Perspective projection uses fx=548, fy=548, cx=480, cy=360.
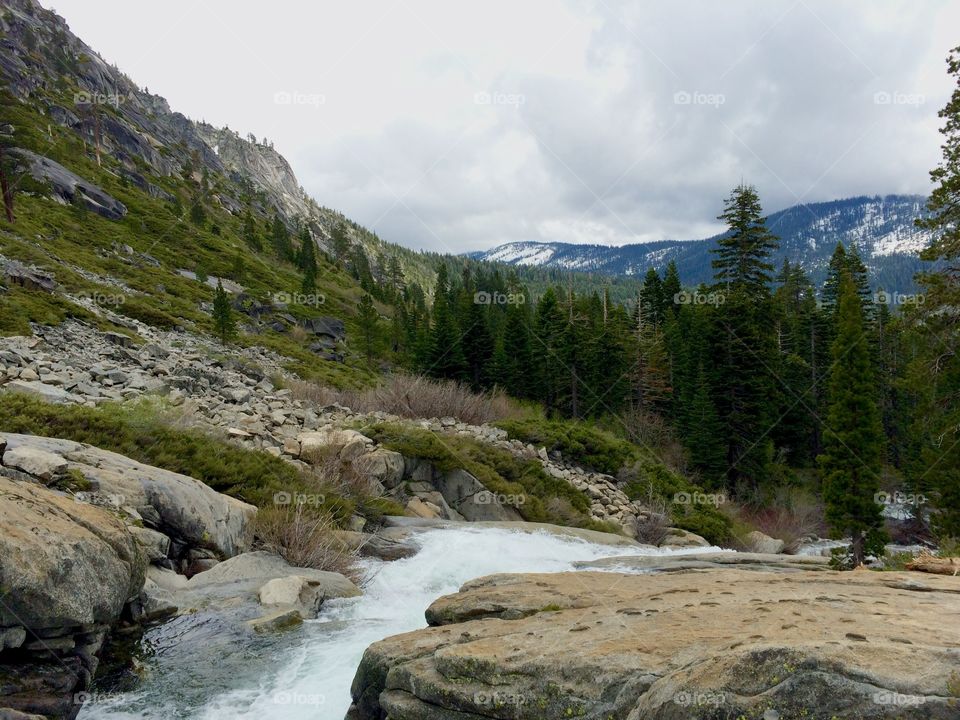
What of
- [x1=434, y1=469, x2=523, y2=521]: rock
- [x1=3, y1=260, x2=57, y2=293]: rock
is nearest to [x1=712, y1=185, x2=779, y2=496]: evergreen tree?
[x1=434, y1=469, x2=523, y2=521]: rock

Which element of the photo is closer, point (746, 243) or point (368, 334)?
point (746, 243)

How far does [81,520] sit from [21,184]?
156 feet

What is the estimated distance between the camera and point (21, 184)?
131ft

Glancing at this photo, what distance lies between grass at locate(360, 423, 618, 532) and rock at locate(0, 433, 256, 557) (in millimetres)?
8552

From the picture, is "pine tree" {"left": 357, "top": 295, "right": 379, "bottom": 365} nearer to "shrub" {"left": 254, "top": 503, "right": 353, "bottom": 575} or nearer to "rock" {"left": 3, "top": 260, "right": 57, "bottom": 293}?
"rock" {"left": 3, "top": 260, "right": 57, "bottom": 293}

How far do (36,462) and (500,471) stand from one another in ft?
49.1

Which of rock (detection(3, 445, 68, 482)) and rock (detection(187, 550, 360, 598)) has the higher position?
→ rock (detection(3, 445, 68, 482))

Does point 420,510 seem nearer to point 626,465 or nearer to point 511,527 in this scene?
point 511,527

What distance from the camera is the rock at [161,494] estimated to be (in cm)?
743

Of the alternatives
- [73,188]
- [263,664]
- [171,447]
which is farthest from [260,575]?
[73,188]

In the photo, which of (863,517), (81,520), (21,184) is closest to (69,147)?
(21,184)

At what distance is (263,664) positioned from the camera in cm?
592

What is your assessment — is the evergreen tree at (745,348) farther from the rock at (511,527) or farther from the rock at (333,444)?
the rock at (333,444)

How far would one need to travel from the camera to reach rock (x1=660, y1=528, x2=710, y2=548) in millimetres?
17797
